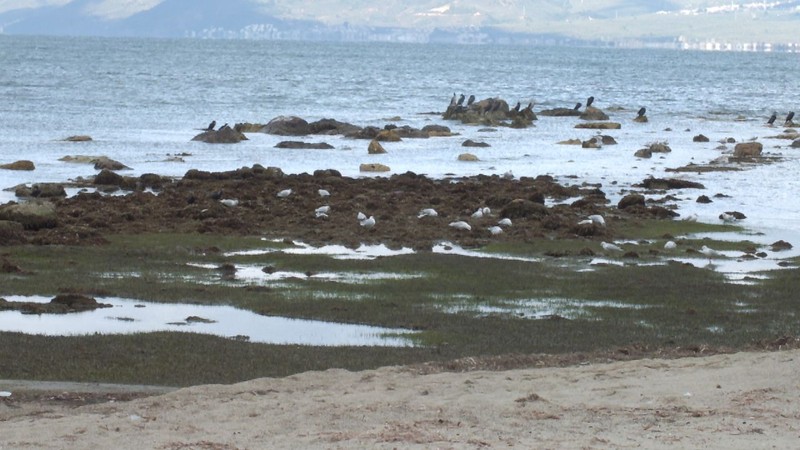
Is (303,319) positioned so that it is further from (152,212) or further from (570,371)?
(152,212)

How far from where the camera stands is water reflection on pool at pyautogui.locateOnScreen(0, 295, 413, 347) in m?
15.0

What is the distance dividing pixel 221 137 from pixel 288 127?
5.66 meters

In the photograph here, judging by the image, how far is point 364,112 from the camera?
72.2 m

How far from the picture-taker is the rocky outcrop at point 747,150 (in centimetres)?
4422

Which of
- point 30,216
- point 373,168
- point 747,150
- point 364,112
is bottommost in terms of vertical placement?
point 364,112

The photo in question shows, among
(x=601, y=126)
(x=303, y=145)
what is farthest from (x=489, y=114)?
(x=303, y=145)

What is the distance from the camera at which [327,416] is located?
10.4 meters

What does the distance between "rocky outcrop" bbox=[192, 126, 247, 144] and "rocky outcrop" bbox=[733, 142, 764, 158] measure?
57.8ft

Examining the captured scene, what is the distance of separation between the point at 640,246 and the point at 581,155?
22115 millimetres

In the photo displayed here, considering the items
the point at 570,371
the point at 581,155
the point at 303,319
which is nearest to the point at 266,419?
the point at 570,371

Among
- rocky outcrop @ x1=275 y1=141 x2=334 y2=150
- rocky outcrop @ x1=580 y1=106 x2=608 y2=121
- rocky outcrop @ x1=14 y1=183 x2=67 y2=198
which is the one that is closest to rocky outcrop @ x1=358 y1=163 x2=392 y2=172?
rocky outcrop @ x1=275 y1=141 x2=334 y2=150

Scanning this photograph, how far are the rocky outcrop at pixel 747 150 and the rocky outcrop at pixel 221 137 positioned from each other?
1762 centimetres

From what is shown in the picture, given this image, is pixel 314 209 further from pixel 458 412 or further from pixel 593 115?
pixel 593 115

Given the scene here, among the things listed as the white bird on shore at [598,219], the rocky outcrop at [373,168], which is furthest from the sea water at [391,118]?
the white bird on shore at [598,219]
